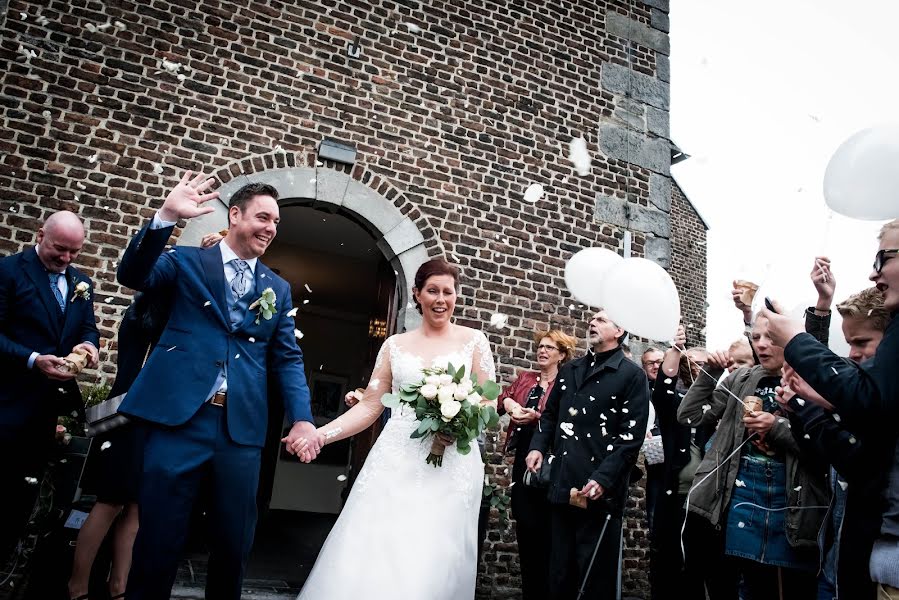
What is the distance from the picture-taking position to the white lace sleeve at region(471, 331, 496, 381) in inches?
139

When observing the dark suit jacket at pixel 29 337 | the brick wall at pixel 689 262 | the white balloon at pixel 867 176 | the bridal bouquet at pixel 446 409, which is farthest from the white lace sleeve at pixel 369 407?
the brick wall at pixel 689 262

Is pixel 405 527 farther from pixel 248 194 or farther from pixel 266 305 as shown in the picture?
pixel 248 194

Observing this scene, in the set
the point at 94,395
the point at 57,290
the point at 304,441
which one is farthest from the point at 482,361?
the point at 94,395

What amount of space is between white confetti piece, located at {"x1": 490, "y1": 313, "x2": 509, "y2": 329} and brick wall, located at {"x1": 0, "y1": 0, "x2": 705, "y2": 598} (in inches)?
3.3

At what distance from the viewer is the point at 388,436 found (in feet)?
10.9

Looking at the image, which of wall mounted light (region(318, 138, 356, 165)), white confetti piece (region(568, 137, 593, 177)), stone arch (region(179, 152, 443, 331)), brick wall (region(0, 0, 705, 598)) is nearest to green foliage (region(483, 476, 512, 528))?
brick wall (region(0, 0, 705, 598))

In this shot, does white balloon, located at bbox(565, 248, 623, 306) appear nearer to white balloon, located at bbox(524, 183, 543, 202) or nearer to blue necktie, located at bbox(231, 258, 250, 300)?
white balloon, located at bbox(524, 183, 543, 202)

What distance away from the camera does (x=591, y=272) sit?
4.39 meters

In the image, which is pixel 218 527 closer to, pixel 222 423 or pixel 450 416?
pixel 222 423

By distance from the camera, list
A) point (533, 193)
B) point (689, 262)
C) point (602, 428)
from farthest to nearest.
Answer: point (689, 262), point (533, 193), point (602, 428)

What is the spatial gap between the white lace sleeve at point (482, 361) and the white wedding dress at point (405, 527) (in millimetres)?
143

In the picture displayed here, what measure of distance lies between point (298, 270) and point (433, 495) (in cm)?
805

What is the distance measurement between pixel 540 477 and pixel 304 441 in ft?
5.77

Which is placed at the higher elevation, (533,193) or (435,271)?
(533,193)
